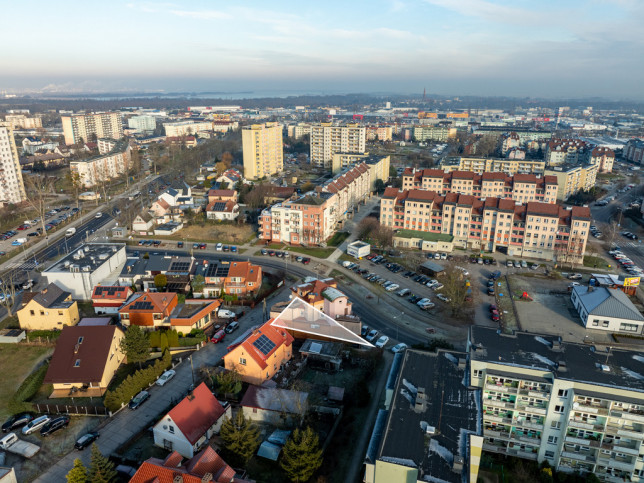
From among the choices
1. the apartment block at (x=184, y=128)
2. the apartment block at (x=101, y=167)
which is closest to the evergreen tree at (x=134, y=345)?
the apartment block at (x=101, y=167)

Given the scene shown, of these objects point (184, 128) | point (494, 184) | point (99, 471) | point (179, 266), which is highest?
point (184, 128)

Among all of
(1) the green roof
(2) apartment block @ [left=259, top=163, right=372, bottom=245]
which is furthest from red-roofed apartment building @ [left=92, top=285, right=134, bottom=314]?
(1) the green roof

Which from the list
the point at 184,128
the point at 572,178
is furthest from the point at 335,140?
the point at 184,128

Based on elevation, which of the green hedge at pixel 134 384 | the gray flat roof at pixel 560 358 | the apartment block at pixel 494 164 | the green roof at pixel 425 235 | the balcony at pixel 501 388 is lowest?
the green hedge at pixel 134 384

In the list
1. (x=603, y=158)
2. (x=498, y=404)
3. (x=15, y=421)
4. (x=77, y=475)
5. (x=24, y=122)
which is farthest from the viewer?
(x=24, y=122)

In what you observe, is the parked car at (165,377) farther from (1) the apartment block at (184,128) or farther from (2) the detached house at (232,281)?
(1) the apartment block at (184,128)

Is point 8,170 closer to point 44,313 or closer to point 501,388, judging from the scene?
point 44,313
